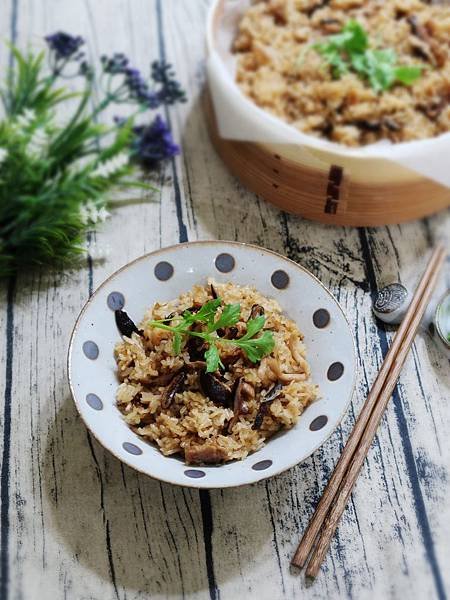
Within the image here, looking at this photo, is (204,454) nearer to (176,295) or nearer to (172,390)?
(172,390)

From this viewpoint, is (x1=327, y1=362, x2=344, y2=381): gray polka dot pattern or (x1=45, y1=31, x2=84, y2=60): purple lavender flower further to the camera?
(x1=45, y1=31, x2=84, y2=60): purple lavender flower

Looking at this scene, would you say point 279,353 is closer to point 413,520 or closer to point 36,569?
point 413,520

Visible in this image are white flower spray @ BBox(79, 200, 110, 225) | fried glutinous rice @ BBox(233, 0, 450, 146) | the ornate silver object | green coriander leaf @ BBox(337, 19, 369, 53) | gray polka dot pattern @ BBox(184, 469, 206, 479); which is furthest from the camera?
green coriander leaf @ BBox(337, 19, 369, 53)

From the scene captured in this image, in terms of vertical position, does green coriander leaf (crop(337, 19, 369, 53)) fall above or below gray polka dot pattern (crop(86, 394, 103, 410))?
above

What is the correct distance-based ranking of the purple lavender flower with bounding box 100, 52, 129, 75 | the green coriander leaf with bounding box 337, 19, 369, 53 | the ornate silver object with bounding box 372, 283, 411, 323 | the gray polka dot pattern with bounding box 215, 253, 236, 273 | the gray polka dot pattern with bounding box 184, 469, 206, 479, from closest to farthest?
the gray polka dot pattern with bounding box 184, 469, 206, 479 < the gray polka dot pattern with bounding box 215, 253, 236, 273 < the ornate silver object with bounding box 372, 283, 411, 323 < the green coriander leaf with bounding box 337, 19, 369, 53 < the purple lavender flower with bounding box 100, 52, 129, 75

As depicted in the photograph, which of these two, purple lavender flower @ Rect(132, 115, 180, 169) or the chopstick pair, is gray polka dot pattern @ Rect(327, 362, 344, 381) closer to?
the chopstick pair

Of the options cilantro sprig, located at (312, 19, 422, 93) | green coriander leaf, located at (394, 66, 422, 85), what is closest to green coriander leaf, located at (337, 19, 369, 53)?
cilantro sprig, located at (312, 19, 422, 93)

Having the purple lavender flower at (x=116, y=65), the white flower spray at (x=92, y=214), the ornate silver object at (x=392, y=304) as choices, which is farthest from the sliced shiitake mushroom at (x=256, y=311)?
the purple lavender flower at (x=116, y=65)

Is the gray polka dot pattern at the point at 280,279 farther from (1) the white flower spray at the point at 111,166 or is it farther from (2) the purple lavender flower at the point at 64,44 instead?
(2) the purple lavender flower at the point at 64,44
